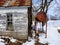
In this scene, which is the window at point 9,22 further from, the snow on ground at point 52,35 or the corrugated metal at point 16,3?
the snow on ground at point 52,35

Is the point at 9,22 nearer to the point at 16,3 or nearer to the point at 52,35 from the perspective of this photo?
the point at 16,3

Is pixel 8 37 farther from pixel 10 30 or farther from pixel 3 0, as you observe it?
pixel 3 0

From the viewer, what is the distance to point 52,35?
7.70 meters

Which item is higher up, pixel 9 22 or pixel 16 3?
pixel 16 3

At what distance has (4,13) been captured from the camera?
7.45 meters

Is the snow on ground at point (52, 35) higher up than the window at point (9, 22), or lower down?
lower down

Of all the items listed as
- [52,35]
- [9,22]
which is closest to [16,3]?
[9,22]

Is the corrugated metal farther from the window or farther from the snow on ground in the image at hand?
the snow on ground

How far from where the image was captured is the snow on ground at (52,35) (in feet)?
23.0

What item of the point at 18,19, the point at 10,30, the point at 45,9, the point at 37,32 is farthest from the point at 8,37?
the point at 45,9

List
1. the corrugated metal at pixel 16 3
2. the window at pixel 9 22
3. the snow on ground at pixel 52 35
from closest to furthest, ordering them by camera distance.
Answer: the snow on ground at pixel 52 35 → the corrugated metal at pixel 16 3 → the window at pixel 9 22

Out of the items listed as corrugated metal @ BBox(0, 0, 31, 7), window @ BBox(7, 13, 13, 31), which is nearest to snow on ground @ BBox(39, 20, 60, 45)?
window @ BBox(7, 13, 13, 31)

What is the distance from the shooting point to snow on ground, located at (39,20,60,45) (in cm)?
702

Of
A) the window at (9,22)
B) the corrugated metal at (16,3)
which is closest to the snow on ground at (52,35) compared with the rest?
the window at (9,22)
